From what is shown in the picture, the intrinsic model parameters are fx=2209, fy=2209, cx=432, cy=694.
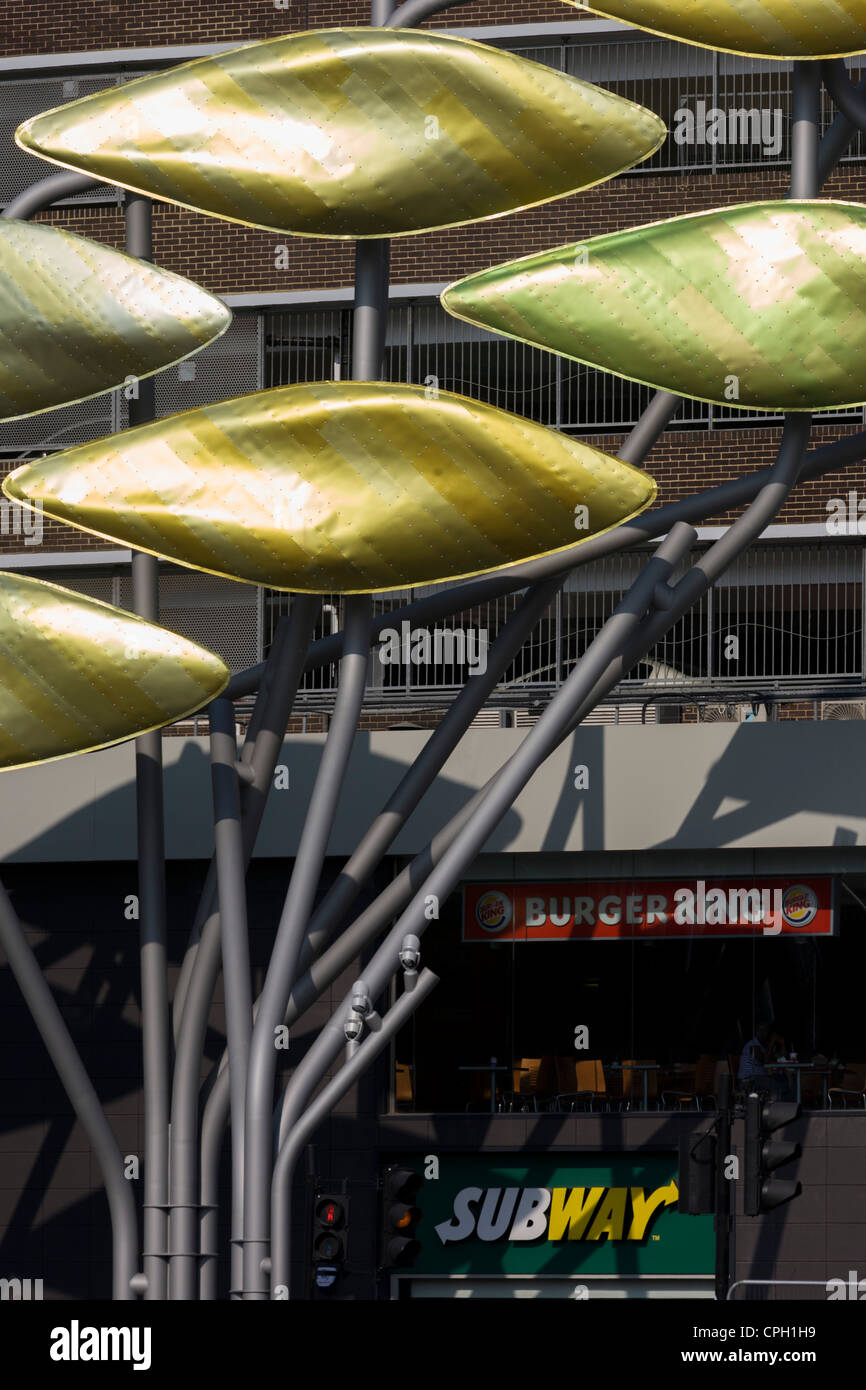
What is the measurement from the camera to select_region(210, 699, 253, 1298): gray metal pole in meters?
19.8

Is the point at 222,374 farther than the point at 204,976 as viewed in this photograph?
Yes

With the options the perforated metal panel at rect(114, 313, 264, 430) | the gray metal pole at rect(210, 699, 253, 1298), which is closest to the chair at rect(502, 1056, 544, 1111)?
the gray metal pole at rect(210, 699, 253, 1298)

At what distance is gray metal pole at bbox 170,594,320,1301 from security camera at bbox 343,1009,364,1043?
1737 millimetres

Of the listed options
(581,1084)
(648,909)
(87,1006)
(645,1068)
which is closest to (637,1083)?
(645,1068)

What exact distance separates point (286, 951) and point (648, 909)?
633 cm

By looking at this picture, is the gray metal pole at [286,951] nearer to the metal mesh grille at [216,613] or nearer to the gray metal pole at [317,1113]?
the gray metal pole at [317,1113]

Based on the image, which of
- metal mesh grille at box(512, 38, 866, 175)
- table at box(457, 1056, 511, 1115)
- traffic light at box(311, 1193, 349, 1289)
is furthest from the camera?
metal mesh grille at box(512, 38, 866, 175)

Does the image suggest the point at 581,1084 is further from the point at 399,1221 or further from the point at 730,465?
the point at 730,465

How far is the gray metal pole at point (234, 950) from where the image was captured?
65.1 feet

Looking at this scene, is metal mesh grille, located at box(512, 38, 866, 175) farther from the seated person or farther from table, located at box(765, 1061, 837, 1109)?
table, located at box(765, 1061, 837, 1109)

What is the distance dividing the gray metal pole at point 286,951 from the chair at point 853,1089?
7.41 m

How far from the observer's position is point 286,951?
1998cm

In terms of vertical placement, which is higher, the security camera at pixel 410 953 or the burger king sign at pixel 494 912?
the security camera at pixel 410 953

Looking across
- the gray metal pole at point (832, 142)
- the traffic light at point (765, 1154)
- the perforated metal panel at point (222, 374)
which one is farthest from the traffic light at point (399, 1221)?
the perforated metal panel at point (222, 374)
